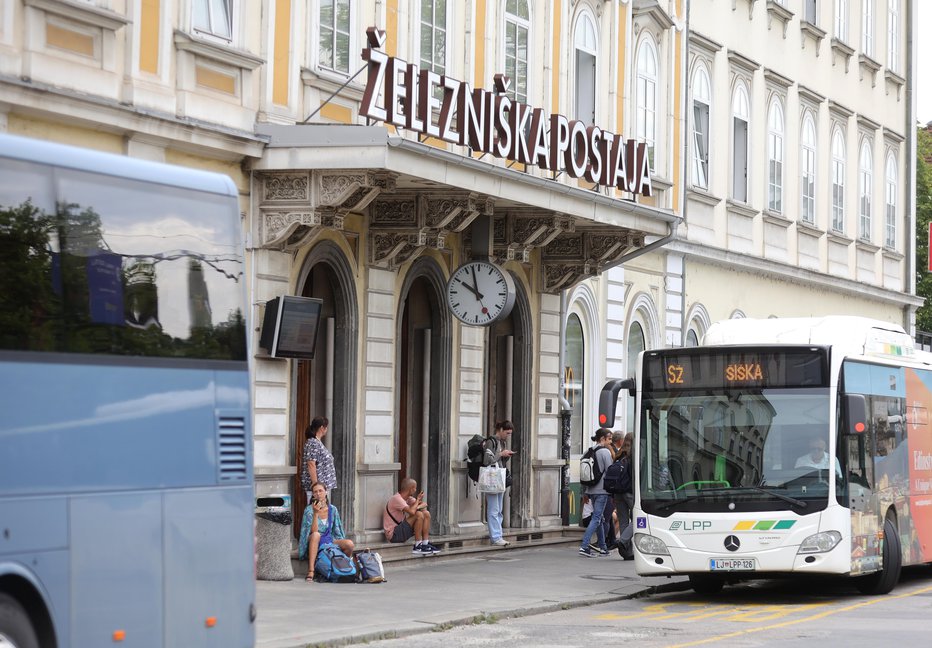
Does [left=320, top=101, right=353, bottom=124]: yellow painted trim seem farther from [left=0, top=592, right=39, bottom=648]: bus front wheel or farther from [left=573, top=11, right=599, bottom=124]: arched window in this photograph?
[left=0, top=592, right=39, bottom=648]: bus front wheel

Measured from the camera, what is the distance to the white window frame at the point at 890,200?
4484cm

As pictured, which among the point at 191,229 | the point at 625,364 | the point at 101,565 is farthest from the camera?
the point at 625,364

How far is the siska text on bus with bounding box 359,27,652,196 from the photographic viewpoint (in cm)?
Answer: 2036

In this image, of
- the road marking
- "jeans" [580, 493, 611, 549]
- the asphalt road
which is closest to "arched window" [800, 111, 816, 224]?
"jeans" [580, 493, 611, 549]

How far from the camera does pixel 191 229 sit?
11.4 meters

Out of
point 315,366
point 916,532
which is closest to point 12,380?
point 315,366

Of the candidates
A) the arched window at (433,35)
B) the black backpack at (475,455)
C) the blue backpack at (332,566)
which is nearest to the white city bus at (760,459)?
the blue backpack at (332,566)

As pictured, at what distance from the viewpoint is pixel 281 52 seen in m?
21.1

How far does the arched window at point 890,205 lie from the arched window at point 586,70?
17101mm

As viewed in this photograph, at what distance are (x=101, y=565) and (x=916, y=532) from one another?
45.9ft

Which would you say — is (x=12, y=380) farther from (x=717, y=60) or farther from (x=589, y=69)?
(x=717, y=60)

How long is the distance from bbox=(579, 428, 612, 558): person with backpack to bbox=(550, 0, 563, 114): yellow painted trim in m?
5.52

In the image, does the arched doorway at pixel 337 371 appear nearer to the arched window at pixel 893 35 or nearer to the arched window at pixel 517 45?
the arched window at pixel 517 45

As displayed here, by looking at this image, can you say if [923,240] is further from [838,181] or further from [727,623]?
[727,623]
